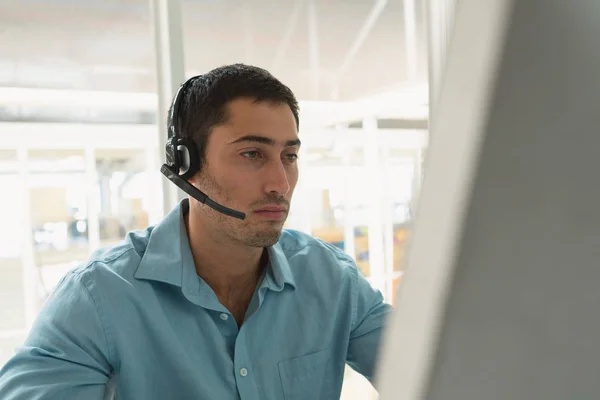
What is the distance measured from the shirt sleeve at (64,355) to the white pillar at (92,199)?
1247 mm

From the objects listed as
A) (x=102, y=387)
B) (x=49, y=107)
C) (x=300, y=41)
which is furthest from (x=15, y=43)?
(x=102, y=387)

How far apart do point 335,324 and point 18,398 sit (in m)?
0.59

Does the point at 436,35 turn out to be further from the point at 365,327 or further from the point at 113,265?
the point at 113,265

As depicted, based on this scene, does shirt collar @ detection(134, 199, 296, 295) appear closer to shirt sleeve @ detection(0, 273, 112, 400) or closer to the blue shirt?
the blue shirt

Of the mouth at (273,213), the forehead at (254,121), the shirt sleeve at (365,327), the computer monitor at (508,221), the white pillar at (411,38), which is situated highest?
the white pillar at (411,38)

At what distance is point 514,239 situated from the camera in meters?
0.15

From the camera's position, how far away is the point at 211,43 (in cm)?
183

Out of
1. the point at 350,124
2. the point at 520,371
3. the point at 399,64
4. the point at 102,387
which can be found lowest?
the point at 102,387

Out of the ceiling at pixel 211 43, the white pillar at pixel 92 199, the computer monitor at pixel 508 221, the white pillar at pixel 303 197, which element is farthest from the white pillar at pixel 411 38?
the computer monitor at pixel 508 221

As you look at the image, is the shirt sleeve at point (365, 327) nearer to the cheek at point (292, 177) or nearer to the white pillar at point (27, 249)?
the cheek at point (292, 177)

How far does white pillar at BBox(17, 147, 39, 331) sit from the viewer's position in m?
1.96

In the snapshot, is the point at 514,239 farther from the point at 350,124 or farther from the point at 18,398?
the point at 350,124

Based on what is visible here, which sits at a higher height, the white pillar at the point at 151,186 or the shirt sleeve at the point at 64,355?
the white pillar at the point at 151,186

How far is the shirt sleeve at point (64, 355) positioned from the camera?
80 cm
